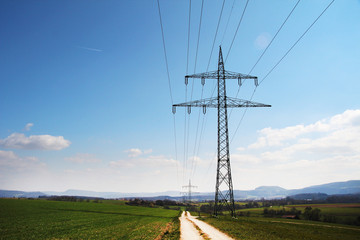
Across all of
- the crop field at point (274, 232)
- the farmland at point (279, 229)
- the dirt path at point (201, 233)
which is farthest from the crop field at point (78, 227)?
the farmland at point (279, 229)

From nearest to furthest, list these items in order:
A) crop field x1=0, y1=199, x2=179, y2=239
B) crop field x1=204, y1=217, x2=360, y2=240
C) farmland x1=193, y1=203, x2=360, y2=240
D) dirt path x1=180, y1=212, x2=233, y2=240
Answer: dirt path x1=180, y1=212, x2=233, y2=240
crop field x1=204, y1=217, x2=360, y2=240
farmland x1=193, y1=203, x2=360, y2=240
crop field x1=0, y1=199, x2=179, y2=239

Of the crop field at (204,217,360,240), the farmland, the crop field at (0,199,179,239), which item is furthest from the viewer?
the crop field at (0,199,179,239)

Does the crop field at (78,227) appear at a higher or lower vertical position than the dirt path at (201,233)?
lower

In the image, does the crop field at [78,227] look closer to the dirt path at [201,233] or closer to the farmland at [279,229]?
the dirt path at [201,233]

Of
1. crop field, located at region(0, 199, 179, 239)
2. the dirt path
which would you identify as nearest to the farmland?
the dirt path

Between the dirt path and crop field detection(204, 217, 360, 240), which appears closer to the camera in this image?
the dirt path

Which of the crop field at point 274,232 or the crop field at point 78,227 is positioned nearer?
the crop field at point 274,232

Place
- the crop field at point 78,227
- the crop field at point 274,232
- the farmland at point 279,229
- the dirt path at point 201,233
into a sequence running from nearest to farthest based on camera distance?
the dirt path at point 201,233
the crop field at point 274,232
the farmland at point 279,229
the crop field at point 78,227

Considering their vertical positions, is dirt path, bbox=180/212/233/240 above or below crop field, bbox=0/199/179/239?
above

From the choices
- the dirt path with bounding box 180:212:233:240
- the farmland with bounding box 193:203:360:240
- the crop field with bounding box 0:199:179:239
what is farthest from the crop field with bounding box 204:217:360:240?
the crop field with bounding box 0:199:179:239

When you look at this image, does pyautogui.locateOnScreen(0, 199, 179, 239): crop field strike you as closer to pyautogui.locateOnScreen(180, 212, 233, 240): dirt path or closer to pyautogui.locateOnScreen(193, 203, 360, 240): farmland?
pyautogui.locateOnScreen(180, 212, 233, 240): dirt path

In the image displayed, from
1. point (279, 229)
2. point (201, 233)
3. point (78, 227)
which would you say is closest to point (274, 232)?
point (279, 229)

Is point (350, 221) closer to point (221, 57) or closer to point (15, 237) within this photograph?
point (221, 57)

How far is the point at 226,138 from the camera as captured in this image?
39812mm
